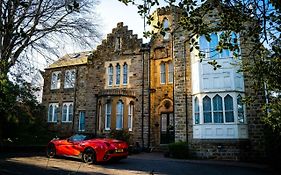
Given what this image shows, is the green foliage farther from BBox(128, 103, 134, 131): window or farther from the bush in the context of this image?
the bush

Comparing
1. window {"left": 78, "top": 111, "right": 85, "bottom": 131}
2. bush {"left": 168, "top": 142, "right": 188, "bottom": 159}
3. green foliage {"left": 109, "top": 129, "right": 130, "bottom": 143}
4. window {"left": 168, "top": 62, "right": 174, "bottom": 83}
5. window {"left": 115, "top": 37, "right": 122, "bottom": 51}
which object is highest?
window {"left": 115, "top": 37, "right": 122, "bottom": 51}

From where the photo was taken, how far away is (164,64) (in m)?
21.4

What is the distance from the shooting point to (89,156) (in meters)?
12.0

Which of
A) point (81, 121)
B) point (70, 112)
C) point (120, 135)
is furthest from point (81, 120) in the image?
point (120, 135)

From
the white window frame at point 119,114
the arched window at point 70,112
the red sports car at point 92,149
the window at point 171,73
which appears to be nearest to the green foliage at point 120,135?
the white window frame at point 119,114

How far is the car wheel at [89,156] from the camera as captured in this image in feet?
38.9

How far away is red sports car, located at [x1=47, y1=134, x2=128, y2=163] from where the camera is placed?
11.6 metres

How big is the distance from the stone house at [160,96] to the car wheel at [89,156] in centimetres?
470

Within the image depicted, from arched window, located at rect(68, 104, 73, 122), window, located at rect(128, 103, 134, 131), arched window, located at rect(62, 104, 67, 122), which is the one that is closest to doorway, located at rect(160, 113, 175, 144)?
window, located at rect(128, 103, 134, 131)

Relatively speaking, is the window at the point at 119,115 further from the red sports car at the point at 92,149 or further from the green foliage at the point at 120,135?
the red sports car at the point at 92,149

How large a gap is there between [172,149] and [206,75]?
5190 millimetres

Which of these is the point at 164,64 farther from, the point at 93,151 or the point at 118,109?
the point at 93,151

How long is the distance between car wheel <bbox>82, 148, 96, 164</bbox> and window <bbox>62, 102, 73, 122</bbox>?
44.0 feet

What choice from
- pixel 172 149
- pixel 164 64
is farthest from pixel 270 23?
pixel 164 64
